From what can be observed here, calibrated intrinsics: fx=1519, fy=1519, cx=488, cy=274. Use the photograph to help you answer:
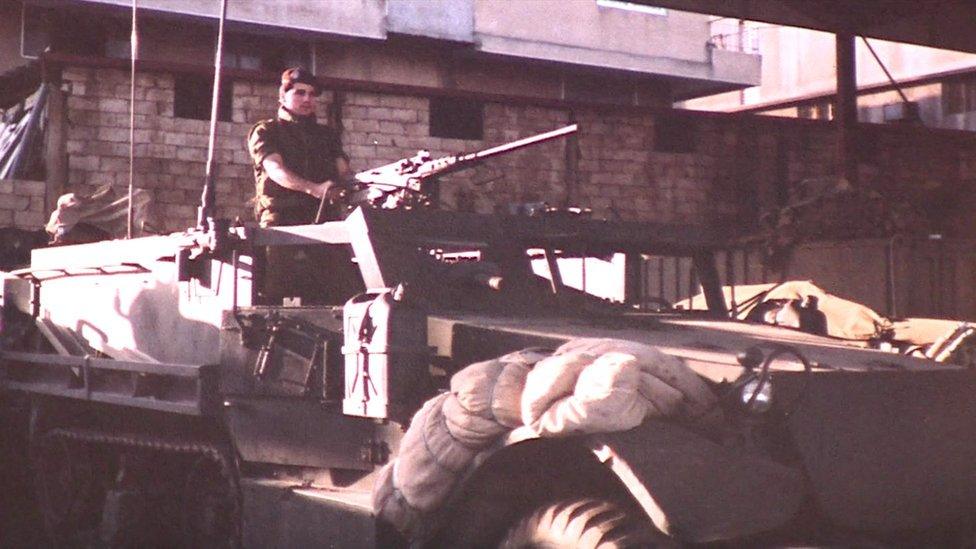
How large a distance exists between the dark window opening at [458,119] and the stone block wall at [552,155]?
0.42 ft

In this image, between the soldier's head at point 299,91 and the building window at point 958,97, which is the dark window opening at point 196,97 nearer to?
the soldier's head at point 299,91

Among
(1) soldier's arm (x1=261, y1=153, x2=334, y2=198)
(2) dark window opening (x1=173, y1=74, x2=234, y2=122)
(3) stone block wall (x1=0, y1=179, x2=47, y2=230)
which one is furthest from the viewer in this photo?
(2) dark window opening (x1=173, y1=74, x2=234, y2=122)

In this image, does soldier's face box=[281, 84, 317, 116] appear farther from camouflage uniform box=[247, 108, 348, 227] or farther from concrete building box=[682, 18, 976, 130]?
concrete building box=[682, 18, 976, 130]

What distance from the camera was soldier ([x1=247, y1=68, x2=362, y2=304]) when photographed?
657 centimetres

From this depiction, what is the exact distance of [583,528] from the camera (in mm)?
4609

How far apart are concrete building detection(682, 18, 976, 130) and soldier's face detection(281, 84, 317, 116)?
57.6 ft

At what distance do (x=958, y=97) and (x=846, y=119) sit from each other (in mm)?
10070

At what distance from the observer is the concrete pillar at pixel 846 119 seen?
65.5 feet

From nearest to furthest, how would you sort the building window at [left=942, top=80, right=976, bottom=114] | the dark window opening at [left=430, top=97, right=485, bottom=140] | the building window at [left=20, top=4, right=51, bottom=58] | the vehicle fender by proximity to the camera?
the vehicle fender → the dark window opening at [left=430, top=97, right=485, bottom=140] → the building window at [left=20, top=4, right=51, bottom=58] → the building window at [left=942, top=80, right=976, bottom=114]

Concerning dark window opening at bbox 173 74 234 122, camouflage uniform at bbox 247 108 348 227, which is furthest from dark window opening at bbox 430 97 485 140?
camouflage uniform at bbox 247 108 348 227

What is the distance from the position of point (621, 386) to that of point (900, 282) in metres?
10.6

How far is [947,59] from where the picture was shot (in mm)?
30312

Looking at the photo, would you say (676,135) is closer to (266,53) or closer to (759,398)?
(266,53)

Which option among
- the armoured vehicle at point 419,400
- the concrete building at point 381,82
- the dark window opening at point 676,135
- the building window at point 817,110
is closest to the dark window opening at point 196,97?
the concrete building at point 381,82
